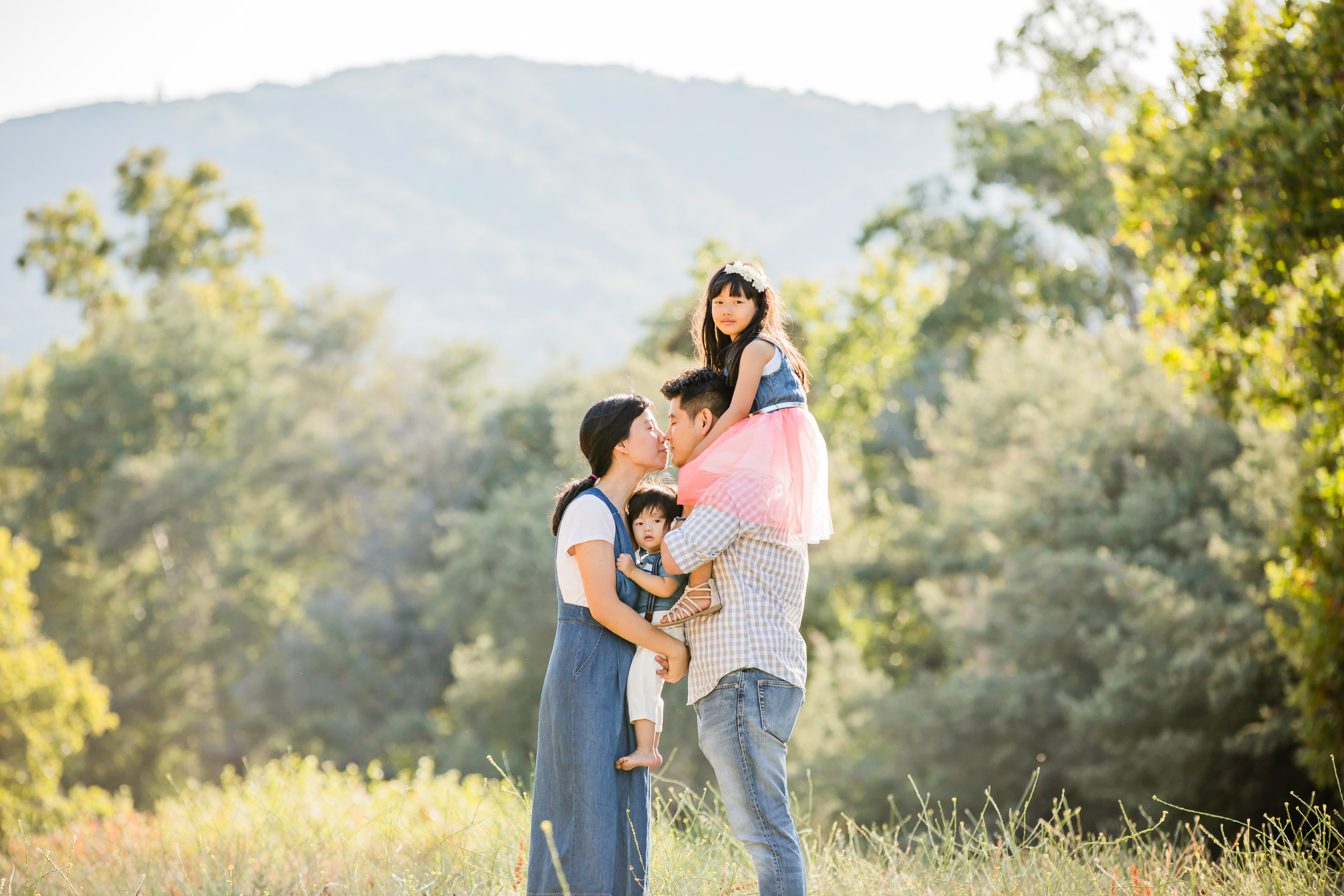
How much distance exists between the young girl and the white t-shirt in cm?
25

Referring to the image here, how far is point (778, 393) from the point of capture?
11.1 feet

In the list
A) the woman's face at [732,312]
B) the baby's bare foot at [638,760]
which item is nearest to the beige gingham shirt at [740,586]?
the baby's bare foot at [638,760]

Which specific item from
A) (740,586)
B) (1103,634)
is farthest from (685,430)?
(1103,634)

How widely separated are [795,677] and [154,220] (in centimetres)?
3557

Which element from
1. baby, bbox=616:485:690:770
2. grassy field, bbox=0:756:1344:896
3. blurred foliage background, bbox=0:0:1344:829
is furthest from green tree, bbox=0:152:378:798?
baby, bbox=616:485:690:770

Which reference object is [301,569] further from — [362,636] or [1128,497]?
[1128,497]

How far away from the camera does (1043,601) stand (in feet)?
41.2

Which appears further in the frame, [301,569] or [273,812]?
[301,569]

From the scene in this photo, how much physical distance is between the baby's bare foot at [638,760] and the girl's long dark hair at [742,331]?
48.4 inches

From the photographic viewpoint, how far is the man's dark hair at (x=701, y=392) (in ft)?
11.0

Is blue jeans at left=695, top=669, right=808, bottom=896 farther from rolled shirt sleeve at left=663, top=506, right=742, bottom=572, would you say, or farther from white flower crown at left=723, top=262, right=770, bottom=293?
white flower crown at left=723, top=262, right=770, bottom=293

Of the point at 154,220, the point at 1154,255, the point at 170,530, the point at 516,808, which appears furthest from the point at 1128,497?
the point at 154,220

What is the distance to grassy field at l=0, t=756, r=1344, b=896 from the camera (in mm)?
3637

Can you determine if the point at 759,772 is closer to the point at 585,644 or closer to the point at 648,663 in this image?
the point at 648,663
